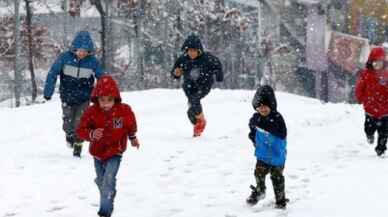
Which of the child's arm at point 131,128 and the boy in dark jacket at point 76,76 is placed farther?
the boy in dark jacket at point 76,76

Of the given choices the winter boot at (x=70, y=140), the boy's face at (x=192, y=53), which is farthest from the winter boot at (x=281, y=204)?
the boy's face at (x=192, y=53)

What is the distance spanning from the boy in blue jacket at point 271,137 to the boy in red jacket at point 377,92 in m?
3.66

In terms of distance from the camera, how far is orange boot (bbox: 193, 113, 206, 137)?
12.3m

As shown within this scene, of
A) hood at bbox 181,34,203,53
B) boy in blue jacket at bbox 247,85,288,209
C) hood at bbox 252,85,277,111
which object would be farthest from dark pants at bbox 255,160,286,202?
hood at bbox 181,34,203,53

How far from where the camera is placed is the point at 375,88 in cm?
1023

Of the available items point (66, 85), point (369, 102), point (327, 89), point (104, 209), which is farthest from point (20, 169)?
point (327, 89)

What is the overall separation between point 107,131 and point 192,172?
9.41 feet

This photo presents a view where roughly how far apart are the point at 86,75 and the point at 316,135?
5100mm

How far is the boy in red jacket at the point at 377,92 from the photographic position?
1014 cm

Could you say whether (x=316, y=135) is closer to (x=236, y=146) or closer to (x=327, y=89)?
(x=236, y=146)

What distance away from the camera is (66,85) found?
1008 cm

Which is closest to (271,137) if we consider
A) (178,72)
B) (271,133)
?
(271,133)

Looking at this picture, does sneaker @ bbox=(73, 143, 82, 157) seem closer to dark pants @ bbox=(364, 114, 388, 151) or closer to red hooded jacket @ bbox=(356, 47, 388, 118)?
red hooded jacket @ bbox=(356, 47, 388, 118)

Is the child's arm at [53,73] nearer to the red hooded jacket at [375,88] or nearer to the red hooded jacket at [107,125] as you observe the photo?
the red hooded jacket at [107,125]
